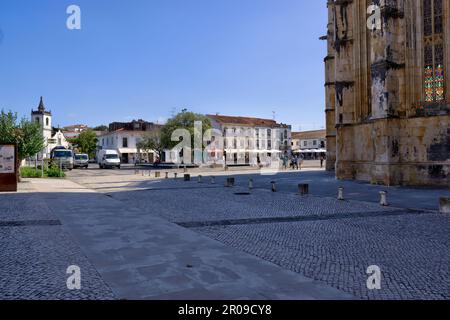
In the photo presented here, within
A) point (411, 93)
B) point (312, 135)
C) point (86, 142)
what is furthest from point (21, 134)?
point (312, 135)

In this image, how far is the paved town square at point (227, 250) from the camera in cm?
482

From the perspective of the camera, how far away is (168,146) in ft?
174

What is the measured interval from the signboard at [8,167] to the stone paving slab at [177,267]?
441 inches

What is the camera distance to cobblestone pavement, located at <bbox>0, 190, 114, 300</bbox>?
15.5 feet

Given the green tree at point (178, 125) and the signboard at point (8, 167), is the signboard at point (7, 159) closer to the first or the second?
the signboard at point (8, 167)

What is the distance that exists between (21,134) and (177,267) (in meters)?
23.8

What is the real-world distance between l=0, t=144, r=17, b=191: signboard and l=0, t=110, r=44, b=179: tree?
6.53 m

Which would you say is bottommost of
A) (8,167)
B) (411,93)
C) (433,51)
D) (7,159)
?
(8,167)

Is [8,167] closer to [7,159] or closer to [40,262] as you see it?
[7,159]

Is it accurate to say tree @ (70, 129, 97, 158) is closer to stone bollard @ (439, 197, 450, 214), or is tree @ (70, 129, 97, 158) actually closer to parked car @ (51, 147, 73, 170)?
parked car @ (51, 147, 73, 170)

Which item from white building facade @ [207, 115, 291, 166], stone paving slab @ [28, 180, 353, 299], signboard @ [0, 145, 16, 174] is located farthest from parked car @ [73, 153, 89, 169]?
stone paving slab @ [28, 180, 353, 299]

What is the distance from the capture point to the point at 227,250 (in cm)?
686
